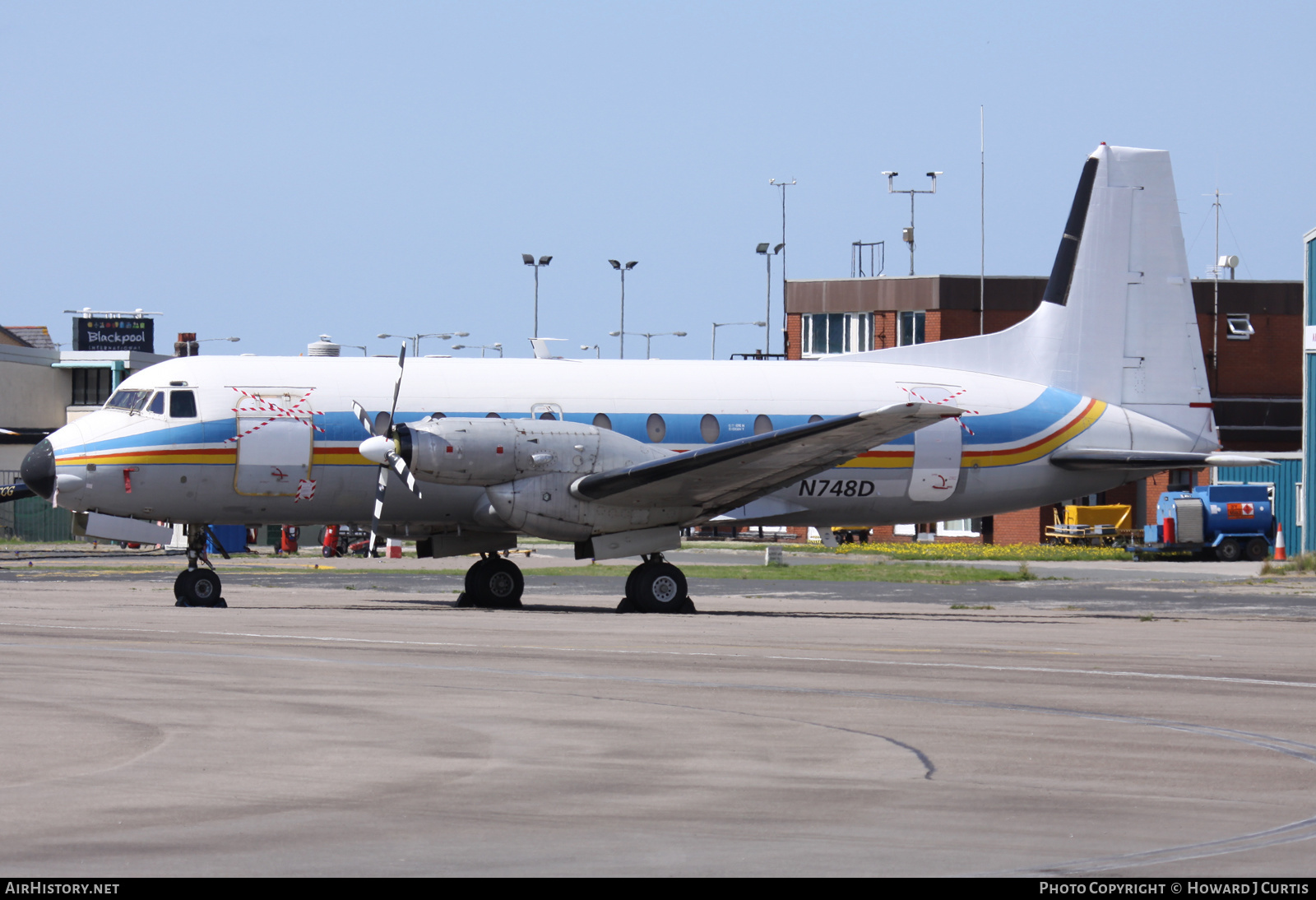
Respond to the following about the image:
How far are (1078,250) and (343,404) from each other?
1325 cm

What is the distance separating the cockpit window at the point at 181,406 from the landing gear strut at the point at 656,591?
277 inches

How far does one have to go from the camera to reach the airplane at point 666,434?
864 inches

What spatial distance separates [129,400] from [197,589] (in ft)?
10.0

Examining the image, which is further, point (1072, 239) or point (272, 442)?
point (1072, 239)

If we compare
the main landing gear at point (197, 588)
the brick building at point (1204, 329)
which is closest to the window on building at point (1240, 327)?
the brick building at point (1204, 329)

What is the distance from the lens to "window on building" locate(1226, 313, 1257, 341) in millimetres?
64188

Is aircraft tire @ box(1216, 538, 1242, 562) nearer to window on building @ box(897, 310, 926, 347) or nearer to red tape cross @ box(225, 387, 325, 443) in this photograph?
window on building @ box(897, 310, 926, 347)

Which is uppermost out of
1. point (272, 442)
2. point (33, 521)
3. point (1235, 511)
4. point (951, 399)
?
point (951, 399)

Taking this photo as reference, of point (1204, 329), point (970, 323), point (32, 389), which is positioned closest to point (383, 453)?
point (970, 323)

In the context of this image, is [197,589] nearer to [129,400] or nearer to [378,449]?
[129,400]

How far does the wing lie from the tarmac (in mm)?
2861

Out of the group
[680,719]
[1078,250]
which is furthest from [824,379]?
[680,719]

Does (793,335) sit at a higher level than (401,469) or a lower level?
higher

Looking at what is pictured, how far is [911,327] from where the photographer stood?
64125mm
